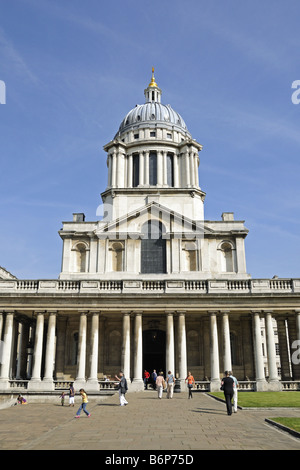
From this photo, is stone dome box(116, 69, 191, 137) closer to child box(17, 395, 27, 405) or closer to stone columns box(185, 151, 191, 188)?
stone columns box(185, 151, 191, 188)

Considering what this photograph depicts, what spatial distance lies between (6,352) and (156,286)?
43.2ft

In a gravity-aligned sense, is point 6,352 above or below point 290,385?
above

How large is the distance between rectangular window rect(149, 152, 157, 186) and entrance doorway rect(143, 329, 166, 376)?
18632mm

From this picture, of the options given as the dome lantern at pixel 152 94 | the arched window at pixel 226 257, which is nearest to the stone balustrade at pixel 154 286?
the arched window at pixel 226 257

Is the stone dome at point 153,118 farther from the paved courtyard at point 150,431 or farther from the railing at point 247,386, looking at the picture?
the paved courtyard at point 150,431

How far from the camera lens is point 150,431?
43.3 feet

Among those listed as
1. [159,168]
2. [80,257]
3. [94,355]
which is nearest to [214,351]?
[94,355]

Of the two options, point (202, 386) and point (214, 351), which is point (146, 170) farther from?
point (202, 386)

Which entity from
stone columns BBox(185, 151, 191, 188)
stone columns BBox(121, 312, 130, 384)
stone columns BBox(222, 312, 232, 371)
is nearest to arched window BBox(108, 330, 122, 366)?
stone columns BBox(121, 312, 130, 384)

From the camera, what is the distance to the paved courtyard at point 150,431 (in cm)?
1093

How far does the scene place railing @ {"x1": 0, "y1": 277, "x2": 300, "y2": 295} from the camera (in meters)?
36.3

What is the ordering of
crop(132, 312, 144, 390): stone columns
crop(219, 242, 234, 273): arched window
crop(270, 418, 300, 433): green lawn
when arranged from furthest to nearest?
1. crop(219, 242, 234, 273): arched window
2. crop(132, 312, 144, 390): stone columns
3. crop(270, 418, 300, 433): green lawn

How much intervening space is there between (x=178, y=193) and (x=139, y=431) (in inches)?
1471
